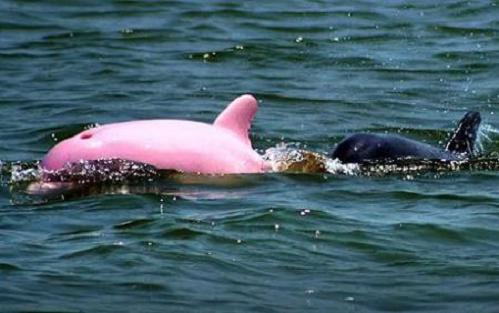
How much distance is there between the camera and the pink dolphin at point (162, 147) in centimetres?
917

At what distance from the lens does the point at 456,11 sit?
17.5 meters

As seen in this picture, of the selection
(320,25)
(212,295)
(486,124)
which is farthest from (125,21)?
(212,295)

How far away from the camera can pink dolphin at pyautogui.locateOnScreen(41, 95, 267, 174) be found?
917 cm

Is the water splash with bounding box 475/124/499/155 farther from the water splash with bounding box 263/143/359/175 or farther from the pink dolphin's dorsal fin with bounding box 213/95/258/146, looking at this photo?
the pink dolphin's dorsal fin with bounding box 213/95/258/146

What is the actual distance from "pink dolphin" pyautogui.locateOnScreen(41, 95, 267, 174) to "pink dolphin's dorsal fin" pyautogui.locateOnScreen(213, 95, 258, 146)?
3 centimetres

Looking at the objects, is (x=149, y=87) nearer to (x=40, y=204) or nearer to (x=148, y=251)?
(x=40, y=204)

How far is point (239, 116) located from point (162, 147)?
1.74ft

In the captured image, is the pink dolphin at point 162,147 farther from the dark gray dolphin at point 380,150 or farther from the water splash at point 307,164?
the dark gray dolphin at point 380,150

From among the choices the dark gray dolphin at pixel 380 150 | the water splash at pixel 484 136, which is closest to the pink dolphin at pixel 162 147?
the dark gray dolphin at pixel 380 150

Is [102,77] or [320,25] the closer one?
Answer: [102,77]

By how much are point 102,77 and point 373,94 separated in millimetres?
2425

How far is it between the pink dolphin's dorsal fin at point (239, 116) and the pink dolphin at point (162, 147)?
0.03m

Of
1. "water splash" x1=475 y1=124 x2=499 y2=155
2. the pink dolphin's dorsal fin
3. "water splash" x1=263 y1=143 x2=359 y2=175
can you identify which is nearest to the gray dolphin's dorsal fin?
"water splash" x1=475 y1=124 x2=499 y2=155

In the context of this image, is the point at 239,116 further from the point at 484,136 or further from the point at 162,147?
the point at 484,136
